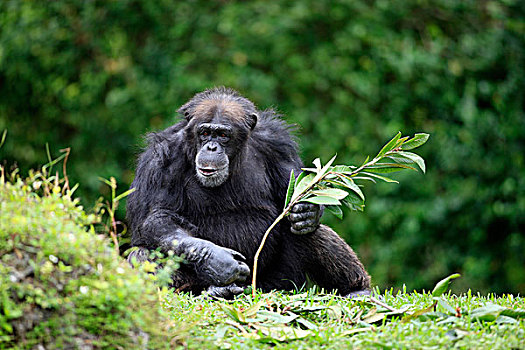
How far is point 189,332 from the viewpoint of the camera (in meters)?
3.96

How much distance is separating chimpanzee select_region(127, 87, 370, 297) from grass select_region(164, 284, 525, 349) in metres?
0.60

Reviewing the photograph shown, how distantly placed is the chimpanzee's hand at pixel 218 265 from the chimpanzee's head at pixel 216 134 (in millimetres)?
603

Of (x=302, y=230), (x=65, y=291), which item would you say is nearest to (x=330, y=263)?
(x=302, y=230)

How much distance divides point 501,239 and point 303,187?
248 inches

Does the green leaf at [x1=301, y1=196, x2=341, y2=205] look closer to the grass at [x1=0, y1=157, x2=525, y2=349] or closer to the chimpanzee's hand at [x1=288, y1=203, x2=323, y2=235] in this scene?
the chimpanzee's hand at [x1=288, y1=203, x2=323, y2=235]

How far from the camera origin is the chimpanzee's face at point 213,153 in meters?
5.37

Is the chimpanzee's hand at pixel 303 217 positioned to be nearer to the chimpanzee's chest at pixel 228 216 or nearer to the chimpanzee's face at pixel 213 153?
the chimpanzee's chest at pixel 228 216

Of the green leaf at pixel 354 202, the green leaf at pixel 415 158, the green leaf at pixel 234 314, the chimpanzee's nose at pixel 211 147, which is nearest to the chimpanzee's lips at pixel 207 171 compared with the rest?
the chimpanzee's nose at pixel 211 147

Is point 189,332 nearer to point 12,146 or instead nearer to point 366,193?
point 366,193

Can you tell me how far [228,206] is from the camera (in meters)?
5.61

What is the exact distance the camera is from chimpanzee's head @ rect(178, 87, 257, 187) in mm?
5387

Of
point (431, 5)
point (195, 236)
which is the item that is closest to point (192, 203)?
point (195, 236)

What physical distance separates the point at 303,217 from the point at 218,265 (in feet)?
2.68

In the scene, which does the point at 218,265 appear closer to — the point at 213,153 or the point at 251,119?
the point at 213,153
